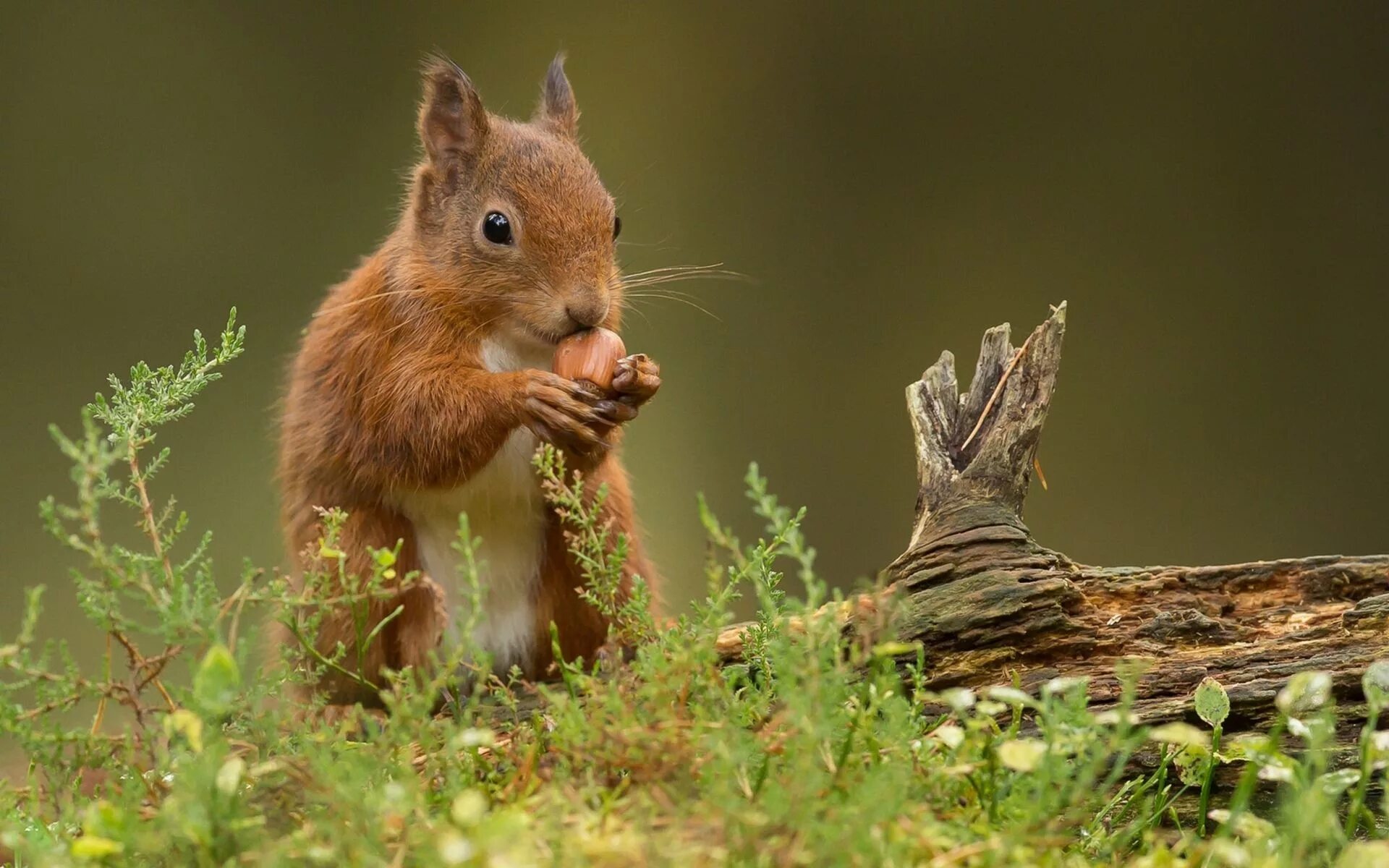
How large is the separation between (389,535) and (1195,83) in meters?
2.74

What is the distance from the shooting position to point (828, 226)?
3.83m

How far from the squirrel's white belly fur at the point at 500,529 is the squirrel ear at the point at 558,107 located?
40cm

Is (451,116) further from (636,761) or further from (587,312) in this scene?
(636,761)

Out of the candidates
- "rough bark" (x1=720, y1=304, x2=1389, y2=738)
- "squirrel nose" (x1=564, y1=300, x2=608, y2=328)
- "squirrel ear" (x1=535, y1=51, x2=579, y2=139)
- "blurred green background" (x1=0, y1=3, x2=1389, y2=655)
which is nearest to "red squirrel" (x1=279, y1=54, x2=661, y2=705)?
"squirrel nose" (x1=564, y1=300, x2=608, y2=328)

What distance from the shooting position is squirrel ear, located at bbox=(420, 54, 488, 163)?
1805 mm

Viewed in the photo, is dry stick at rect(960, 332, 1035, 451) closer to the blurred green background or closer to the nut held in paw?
the nut held in paw

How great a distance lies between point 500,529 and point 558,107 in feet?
2.15

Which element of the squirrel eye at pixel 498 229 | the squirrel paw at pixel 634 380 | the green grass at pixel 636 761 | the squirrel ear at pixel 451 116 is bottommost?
the green grass at pixel 636 761

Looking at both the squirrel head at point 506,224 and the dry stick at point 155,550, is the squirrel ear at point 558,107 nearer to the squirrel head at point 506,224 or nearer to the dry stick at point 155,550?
the squirrel head at point 506,224

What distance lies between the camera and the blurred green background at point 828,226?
3.56 meters

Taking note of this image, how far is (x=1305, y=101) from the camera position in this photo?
3537 millimetres

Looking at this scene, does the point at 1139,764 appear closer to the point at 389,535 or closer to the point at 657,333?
the point at 389,535

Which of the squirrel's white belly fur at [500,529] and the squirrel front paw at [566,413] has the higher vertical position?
the squirrel front paw at [566,413]

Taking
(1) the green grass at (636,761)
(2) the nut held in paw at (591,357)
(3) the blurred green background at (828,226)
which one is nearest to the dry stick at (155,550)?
(1) the green grass at (636,761)
